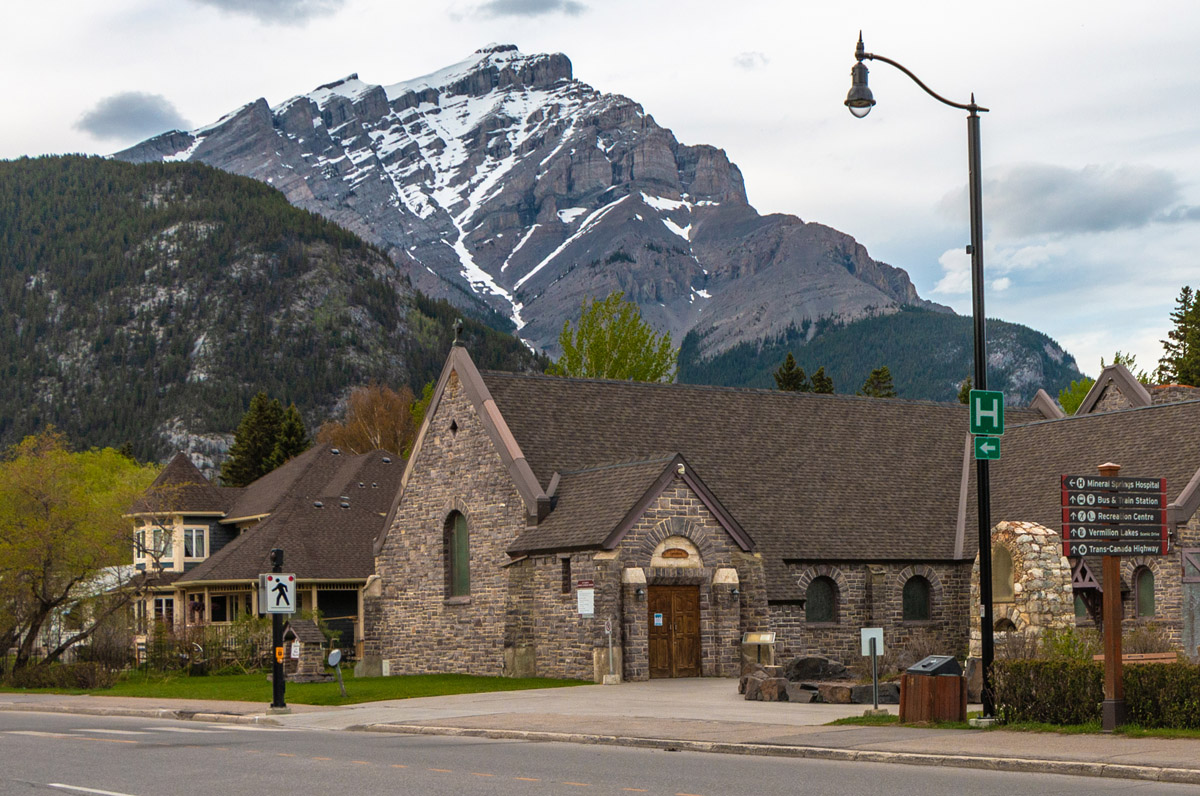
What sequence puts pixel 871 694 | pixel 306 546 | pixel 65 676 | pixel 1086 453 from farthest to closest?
pixel 306 546 < pixel 65 676 < pixel 1086 453 < pixel 871 694

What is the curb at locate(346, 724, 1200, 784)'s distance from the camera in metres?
15.8

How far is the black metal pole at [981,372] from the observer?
21125 mm

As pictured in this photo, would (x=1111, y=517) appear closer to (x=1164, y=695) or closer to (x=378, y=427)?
(x=1164, y=695)

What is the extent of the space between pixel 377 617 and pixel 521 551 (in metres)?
8.37

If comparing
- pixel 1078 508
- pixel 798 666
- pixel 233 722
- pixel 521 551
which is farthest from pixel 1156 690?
Result: pixel 521 551

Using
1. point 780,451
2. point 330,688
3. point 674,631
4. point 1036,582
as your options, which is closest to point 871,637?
point 1036,582

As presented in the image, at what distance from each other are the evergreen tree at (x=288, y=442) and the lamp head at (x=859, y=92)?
88342 millimetres

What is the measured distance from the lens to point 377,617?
145ft

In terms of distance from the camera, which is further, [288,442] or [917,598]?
[288,442]

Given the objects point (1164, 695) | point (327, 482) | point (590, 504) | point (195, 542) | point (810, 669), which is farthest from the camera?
point (195, 542)

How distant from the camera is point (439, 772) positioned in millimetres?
17484

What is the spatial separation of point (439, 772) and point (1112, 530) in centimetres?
956

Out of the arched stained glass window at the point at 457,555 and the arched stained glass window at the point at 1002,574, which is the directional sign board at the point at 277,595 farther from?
the arched stained glass window at the point at 1002,574

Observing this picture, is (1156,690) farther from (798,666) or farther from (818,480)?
(818,480)
